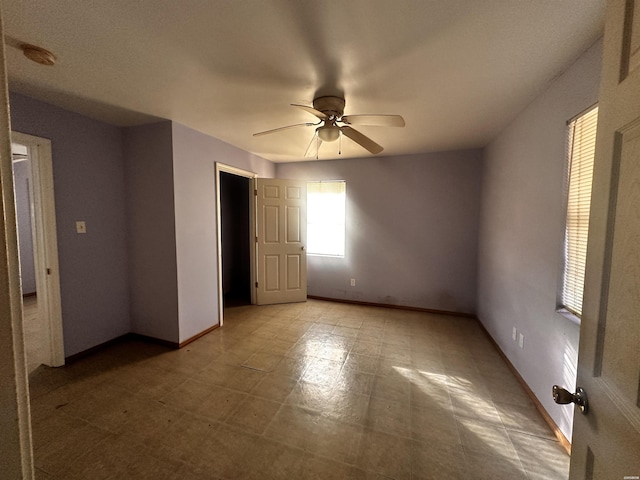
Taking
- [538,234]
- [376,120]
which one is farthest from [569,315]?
[376,120]

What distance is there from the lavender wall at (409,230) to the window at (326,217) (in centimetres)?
13

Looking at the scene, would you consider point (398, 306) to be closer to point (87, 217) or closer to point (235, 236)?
point (235, 236)

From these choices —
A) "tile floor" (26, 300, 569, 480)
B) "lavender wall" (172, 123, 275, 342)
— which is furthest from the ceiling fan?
"tile floor" (26, 300, 569, 480)

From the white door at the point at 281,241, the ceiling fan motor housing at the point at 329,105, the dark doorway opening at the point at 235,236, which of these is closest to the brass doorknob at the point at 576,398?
the ceiling fan motor housing at the point at 329,105

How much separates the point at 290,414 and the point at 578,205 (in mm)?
2379

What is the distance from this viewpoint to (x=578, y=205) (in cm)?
155

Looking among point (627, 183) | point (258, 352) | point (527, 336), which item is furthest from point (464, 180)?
point (258, 352)

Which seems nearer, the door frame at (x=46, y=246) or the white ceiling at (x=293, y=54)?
the white ceiling at (x=293, y=54)

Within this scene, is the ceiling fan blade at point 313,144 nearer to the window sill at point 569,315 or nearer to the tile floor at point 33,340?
the window sill at point 569,315

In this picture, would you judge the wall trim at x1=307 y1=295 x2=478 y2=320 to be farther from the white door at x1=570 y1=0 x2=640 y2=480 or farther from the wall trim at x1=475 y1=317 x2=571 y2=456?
the white door at x1=570 y1=0 x2=640 y2=480

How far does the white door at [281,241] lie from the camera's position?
4.03 meters

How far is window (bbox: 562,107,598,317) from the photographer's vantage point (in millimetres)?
1471

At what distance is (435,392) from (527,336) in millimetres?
895

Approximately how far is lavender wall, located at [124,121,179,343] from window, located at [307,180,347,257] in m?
2.31
